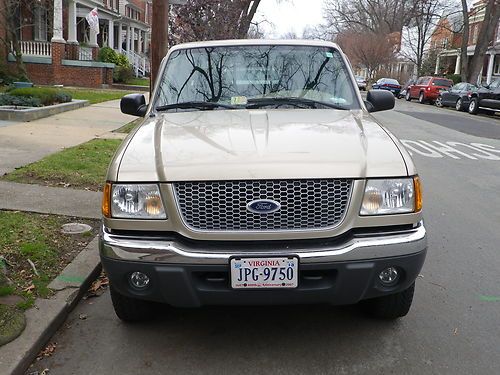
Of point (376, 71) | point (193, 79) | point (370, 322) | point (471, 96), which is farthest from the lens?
point (376, 71)

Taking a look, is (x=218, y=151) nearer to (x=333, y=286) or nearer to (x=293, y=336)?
(x=333, y=286)

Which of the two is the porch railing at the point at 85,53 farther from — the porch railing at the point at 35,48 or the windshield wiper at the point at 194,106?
the windshield wiper at the point at 194,106

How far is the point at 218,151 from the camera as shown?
308 cm

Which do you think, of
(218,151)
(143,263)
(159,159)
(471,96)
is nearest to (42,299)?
(143,263)

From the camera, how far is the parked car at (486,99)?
74.5ft

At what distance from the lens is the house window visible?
25739 mm

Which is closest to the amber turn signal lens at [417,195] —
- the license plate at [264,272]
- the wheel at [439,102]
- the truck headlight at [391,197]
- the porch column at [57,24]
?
the truck headlight at [391,197]

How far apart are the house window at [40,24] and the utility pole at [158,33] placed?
18.3 m

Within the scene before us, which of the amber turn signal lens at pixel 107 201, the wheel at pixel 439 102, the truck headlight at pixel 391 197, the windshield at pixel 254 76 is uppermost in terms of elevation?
the windshield at pixel 254 76

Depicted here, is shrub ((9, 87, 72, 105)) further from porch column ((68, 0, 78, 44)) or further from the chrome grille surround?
the chrome grille surround

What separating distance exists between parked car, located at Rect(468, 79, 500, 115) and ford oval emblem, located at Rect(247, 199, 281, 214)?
22.2 meters

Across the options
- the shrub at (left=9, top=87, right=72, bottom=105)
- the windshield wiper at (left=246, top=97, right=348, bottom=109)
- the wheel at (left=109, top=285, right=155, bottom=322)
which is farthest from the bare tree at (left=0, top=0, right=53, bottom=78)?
the wheel at (left=109, top=285, right=155, bottom=322)

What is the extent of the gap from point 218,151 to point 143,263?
0.74 metres

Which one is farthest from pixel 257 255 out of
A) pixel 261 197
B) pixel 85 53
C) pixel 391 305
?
Answer: pixel 85 53
